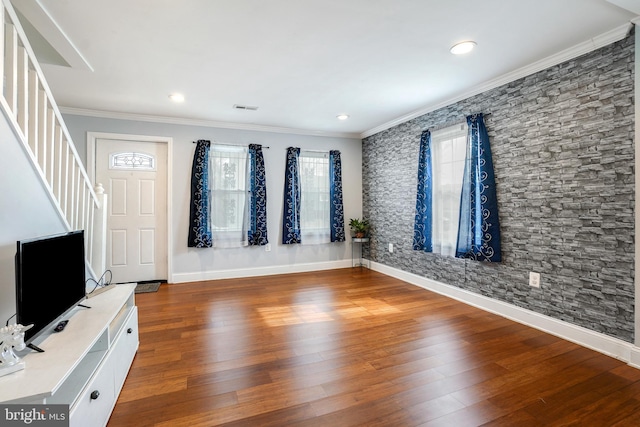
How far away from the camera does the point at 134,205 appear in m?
4.35

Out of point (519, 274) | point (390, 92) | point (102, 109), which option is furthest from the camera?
point (102, 109)

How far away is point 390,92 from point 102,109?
366 centimetres

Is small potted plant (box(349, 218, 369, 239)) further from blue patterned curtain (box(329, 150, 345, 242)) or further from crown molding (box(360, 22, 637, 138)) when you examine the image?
crown molding (box(360, 22, 637, 138))

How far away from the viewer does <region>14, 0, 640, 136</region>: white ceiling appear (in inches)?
77.9

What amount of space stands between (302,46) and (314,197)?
2.98 meters

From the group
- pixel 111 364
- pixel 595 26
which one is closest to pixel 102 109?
pixel 111 364

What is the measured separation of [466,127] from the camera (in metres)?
3.47

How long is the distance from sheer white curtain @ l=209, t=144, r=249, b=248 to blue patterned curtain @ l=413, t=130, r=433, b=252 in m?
2.53

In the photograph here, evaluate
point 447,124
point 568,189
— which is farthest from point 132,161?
point 568,189

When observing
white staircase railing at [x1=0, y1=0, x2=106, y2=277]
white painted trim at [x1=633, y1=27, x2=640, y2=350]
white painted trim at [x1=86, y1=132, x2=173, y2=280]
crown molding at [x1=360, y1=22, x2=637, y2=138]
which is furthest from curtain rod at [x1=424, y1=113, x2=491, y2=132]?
white staircase railing at [x1=0, y1=0, x2=106, y2=277]

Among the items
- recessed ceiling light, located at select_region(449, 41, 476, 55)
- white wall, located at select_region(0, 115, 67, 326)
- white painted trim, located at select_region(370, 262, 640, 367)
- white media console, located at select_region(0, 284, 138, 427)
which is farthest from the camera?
recessed ceiling light, located at select_region(449, 41, 476, 55)

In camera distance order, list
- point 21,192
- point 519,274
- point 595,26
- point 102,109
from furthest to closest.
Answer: point 102,109 < point 519,274 < point 595,26 < point 21,192

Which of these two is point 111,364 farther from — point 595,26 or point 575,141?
point 595,26

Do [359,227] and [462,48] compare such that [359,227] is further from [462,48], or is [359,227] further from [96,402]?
[96,402]
